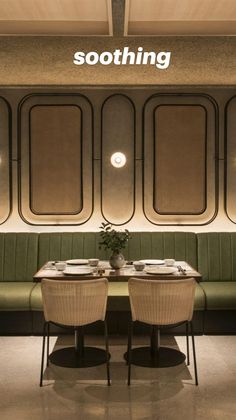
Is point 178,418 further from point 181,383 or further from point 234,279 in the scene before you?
point 234,279

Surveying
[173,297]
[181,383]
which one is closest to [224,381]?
[181,383]

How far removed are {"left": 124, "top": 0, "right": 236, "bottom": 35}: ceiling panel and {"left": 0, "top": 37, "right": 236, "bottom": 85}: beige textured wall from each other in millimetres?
84

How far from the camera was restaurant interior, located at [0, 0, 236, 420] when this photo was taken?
4230 millimetres

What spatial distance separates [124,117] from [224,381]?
3.39 m

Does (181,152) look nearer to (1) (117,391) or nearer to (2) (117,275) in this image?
(2) (117,275)

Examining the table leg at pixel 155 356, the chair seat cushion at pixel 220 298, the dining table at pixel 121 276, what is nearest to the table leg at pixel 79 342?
the dining table at pixel 121 276

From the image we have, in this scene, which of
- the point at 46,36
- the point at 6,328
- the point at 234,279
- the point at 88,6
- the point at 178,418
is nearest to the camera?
the point at 178,418

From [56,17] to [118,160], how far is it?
6.74 feet

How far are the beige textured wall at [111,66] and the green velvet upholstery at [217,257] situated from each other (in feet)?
6.01

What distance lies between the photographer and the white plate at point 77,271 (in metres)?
4.68

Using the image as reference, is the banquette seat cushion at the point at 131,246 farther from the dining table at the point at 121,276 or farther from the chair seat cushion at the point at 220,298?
the dining table at the point at 121,276

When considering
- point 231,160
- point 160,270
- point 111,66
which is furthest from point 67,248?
point 231,160

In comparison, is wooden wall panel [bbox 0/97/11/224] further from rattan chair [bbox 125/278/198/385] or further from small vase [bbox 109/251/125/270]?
rattan chair [bbox 125/278/198/385]

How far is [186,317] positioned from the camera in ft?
14.2
